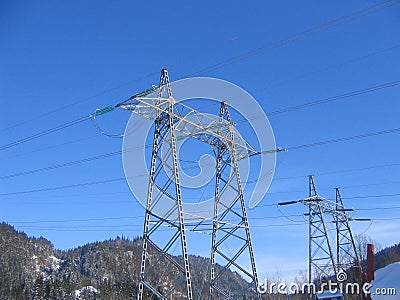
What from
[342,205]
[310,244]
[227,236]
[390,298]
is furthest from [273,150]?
[342,205]

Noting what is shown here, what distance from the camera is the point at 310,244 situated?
3716cm

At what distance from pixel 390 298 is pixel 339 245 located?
946 inches

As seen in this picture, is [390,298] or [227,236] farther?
[227,236]

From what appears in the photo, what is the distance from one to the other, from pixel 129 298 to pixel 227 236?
98.8 meters

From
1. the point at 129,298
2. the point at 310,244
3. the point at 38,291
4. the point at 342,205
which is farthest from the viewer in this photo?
the point at 129,298

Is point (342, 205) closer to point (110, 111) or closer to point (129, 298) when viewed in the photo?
point (110, 111)

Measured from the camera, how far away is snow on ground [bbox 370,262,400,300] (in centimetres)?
1869

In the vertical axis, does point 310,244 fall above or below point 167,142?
below

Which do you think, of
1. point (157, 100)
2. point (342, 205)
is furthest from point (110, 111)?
point (342, 205)

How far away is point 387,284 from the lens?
21188mm

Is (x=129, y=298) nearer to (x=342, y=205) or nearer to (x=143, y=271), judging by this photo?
(x=342, y=205)

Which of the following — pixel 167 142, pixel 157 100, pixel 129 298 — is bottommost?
pixel 129 298

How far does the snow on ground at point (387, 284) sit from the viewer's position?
1869 cm

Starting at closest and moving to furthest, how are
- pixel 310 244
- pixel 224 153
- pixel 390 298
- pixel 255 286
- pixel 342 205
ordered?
1. pixel 390 298
2. pixel 255 286
3. pixel 224 153
4. pixel 310 244
5. pixel 342 205
